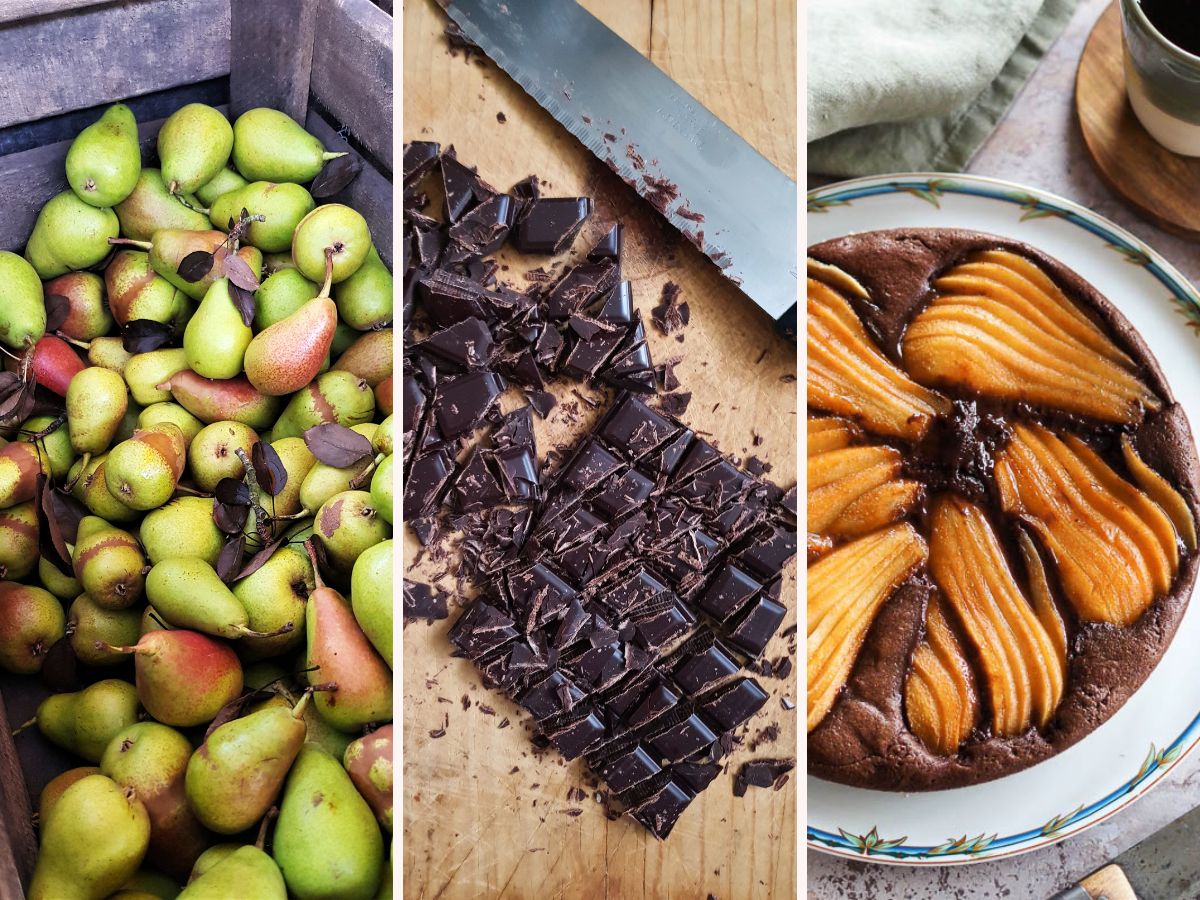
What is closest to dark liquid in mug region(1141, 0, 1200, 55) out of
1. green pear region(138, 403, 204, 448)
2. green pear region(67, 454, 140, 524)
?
green pear region(138, 403, 204, 448)

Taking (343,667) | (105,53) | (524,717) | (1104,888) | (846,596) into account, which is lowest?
(1104,888)

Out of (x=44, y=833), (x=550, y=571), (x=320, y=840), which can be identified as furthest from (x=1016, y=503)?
(x=44, y=833)

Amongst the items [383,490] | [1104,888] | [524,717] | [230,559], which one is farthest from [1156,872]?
[230,559]

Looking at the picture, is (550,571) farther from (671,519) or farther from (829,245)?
(829,245)

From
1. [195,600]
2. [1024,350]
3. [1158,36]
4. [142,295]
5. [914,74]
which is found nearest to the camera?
[195,600]

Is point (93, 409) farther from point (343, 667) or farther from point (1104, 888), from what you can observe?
point (1104, 888)

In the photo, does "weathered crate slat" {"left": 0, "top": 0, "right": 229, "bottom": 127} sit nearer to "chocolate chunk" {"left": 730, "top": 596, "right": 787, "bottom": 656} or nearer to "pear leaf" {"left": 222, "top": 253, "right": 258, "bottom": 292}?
"pear leaf" {"left": 222, "top": 253, "right": 258, "bottom": 292}
